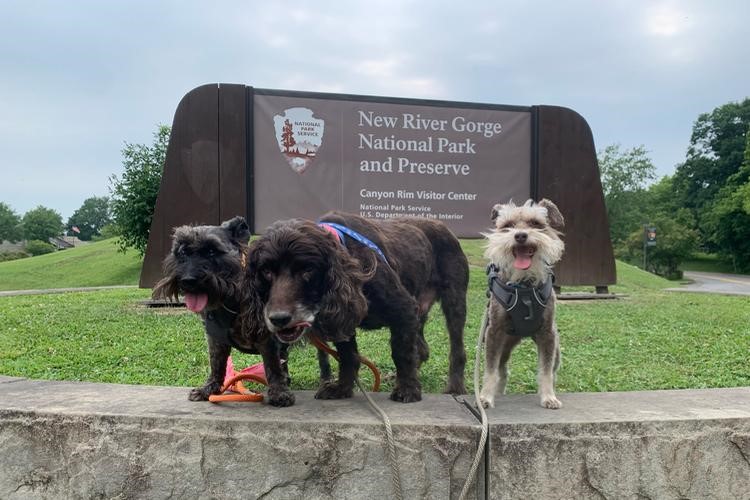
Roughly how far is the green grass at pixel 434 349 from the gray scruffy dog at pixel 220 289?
44.6 inches

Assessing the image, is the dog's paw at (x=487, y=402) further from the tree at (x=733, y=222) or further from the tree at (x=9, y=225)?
the tree at (x=9, y=225)

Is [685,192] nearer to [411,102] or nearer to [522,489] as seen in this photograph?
[411,102]

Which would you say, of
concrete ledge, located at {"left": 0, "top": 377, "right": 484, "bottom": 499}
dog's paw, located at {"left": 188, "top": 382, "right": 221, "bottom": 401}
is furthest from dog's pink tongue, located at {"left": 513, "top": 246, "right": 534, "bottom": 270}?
dog's paw, located at {"left": 188, "top": 382, "right": 221, "bottom": 401}

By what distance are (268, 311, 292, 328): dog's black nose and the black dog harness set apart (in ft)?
4.88

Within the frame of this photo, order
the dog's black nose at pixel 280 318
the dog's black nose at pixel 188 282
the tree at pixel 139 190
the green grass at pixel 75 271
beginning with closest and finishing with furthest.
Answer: the dog's black nose at pixel 280 318, the dog's black nose at pixel 188 282, the tree at pixel 139 190, the green grass at pixel 75 271

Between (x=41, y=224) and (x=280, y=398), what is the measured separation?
114 meters

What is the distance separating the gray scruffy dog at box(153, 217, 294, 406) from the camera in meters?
2.88

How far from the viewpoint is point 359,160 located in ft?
30.0

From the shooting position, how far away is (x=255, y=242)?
2.81m

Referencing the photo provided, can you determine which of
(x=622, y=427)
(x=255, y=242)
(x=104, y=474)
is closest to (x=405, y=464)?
(x=622, y=427)

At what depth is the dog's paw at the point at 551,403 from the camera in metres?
3.11

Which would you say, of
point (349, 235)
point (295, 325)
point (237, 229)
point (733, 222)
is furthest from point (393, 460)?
point (733, 222)

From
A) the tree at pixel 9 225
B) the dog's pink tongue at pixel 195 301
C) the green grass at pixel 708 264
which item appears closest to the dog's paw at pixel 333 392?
the dog's pink tongue at pixel 195 301

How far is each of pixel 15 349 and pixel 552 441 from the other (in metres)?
5.46
